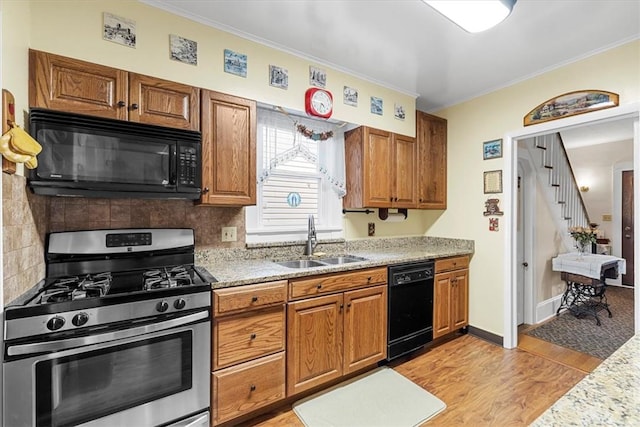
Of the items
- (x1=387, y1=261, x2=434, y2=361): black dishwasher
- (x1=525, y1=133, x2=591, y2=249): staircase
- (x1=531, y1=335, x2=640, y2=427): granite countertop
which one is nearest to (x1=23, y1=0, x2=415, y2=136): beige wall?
(x1=387, y1=261, x2=434, y2=361): black dishwasher

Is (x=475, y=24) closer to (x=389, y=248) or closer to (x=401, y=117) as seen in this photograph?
(x=401, y=117)

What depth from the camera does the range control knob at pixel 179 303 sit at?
1.57 m

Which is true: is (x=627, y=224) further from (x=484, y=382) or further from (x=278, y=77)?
(x=278, y=77)

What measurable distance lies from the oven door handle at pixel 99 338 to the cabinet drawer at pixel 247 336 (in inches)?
6.6

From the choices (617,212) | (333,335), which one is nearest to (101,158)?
(333,335)

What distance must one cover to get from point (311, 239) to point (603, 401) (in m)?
2.17

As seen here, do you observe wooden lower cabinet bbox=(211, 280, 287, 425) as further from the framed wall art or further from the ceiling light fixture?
the framed wall art

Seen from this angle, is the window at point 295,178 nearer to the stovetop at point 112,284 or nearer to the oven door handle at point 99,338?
the stovetop at point 112,284

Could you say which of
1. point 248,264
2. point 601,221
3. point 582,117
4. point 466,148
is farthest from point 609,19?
point 601,221

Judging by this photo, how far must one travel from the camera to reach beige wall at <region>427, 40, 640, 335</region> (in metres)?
2.53

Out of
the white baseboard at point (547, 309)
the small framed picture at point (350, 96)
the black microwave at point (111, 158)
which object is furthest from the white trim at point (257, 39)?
the white baseboard at point (547, 309)

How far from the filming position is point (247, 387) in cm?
183

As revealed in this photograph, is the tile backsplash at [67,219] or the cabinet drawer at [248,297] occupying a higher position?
the tile backsplash at [67,219]

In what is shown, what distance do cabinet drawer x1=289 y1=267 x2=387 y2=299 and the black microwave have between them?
2.92 feet
